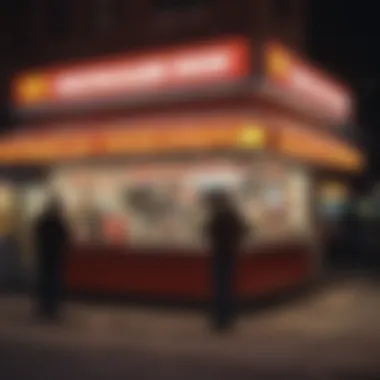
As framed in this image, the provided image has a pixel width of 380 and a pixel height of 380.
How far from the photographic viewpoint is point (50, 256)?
12219 millimetres

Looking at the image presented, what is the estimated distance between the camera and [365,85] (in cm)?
2756

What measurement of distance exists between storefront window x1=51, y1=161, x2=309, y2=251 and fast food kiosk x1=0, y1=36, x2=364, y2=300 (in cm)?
2

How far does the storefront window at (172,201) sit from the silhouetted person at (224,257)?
1.37 m

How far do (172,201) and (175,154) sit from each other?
1048mm

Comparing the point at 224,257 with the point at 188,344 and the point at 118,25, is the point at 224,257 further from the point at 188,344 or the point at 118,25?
the point at 118,25

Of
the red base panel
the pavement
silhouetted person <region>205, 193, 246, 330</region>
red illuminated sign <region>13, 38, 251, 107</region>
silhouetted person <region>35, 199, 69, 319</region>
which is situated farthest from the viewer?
the red base panel

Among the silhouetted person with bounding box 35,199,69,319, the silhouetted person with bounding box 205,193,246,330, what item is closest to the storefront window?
the silhouetted person with bounding box 205,193,246,330

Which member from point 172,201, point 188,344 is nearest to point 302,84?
point 172,201

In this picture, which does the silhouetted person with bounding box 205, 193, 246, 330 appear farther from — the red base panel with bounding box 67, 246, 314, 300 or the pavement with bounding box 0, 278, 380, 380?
the red base panel with bounding box 67, 246, 314, 300

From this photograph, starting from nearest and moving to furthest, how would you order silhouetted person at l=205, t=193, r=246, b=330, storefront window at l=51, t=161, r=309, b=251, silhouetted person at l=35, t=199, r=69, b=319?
1. silhouetted person at l=205, t=193, r=246, b=330
2. silhouetted person at l=35, t=199, r=69, b=319
3. storefront window at l=51, t=161, r=309, b=251

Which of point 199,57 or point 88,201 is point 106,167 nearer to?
point 88,201

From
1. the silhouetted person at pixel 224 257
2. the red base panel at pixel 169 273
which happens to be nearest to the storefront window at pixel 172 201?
the red base panel at pixel 169 273

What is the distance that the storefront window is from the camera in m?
12.9

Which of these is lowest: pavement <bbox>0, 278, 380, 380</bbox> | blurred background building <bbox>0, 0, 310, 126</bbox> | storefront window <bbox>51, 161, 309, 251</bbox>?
pavement <bbox>0, 278, 380, 380</bbox>
